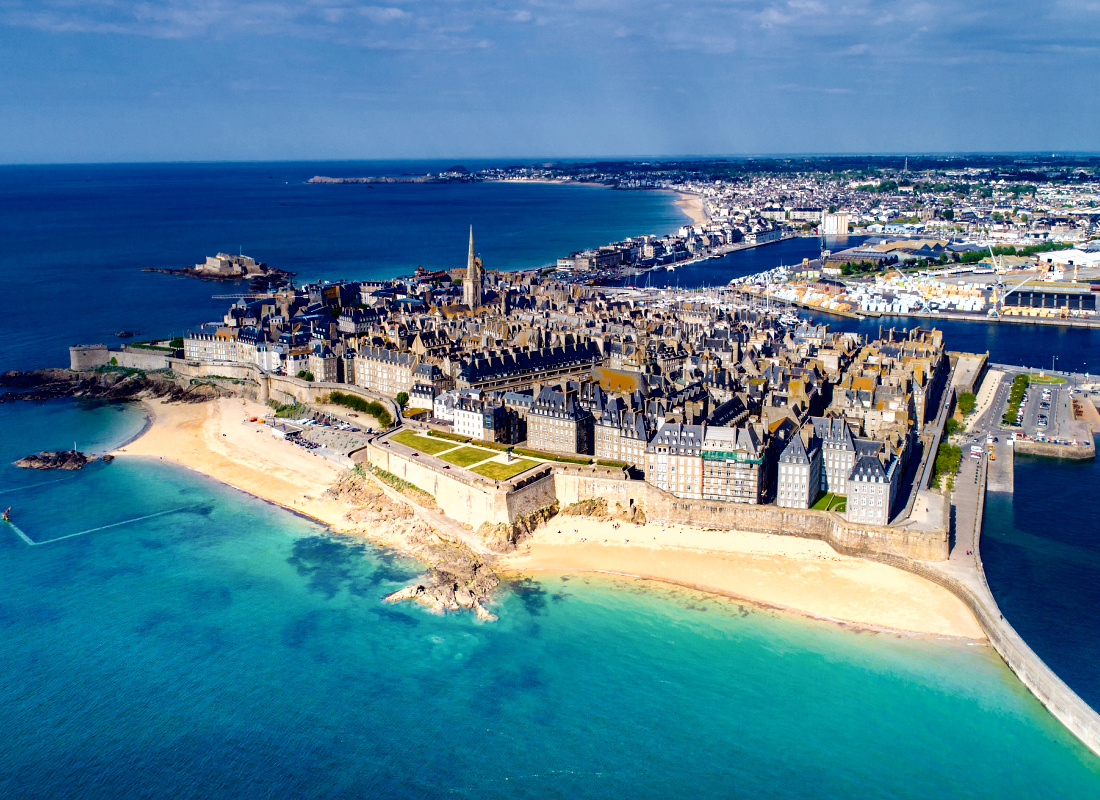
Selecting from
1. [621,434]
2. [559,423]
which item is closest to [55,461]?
[559,423]

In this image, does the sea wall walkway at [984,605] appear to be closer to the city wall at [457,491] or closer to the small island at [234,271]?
the city wall at [457,491]

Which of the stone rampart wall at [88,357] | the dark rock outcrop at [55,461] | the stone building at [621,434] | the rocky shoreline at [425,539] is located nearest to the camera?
the rocky shoreline at [425,539]

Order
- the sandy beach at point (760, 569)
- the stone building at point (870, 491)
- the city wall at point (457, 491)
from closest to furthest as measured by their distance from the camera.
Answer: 1. the sandy beach at point (760, 569)
2. the stone building at point (870, 491)
3. the city wall at point (457, 491)

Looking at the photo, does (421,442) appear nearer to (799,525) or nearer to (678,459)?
(678,459)

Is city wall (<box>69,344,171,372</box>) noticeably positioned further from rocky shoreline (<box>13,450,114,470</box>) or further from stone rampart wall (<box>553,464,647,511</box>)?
stone rampart wall (<box>553,464,647,511</box>)

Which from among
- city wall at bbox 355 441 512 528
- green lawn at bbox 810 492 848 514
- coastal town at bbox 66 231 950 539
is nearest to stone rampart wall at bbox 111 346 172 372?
coastal town at bbox 66 231 950 539

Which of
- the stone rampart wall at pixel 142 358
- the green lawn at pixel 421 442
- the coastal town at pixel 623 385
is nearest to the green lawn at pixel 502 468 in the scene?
the coastal town at pixel 623 385
